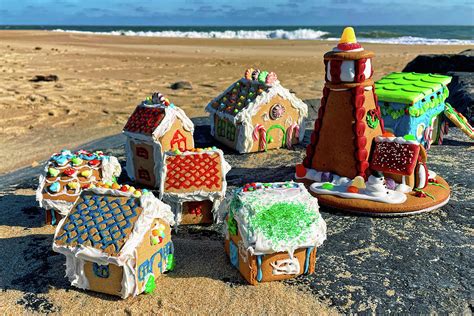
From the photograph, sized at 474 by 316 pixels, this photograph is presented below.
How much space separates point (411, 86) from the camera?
8812 millimetres

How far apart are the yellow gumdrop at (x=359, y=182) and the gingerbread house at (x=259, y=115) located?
9.42 feet

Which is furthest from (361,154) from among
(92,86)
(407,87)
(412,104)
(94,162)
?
(92,86)

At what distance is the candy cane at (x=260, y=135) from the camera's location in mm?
9156

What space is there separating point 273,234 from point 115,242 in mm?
1519

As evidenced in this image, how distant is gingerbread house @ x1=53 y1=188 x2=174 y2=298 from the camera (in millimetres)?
4449

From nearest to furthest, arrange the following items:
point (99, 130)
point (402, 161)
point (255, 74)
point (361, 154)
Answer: point (402, 161) < point (361, 154) < point (255, 74) < point (99, 130)

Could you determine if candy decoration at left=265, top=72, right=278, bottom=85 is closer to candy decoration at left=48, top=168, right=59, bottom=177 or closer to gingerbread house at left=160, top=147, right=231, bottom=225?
gingerbread house at left=160, top=147, right=231, bottom=225

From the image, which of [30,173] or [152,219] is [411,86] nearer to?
[152,219]

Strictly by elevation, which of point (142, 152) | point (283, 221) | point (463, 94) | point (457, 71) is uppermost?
point (457, 71)

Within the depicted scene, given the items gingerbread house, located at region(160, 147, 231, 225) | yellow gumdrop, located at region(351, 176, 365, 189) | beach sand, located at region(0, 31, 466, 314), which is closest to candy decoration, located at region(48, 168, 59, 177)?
beach sand, located at region(0, 31, 466, 314)

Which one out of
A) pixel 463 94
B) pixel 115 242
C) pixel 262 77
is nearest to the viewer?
pixel 115 242

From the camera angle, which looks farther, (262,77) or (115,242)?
(262,77)

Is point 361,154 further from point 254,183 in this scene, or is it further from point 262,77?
point 262,77

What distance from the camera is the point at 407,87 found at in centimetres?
875
